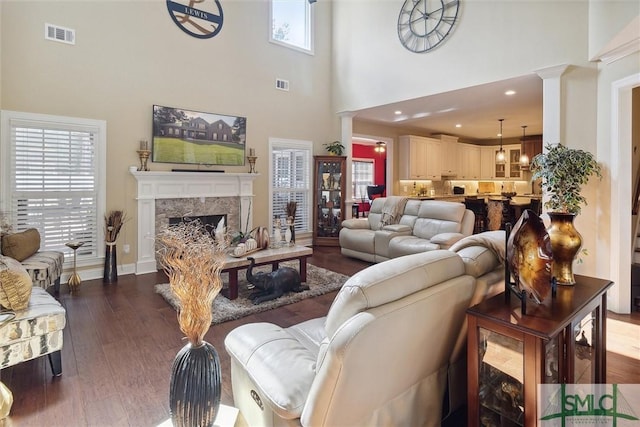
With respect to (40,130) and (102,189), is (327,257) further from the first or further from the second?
(40,130)

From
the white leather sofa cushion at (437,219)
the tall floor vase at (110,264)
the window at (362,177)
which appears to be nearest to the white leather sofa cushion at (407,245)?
the white leather sofa cushion at (437,219)

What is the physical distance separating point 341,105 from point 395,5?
78.4 inches

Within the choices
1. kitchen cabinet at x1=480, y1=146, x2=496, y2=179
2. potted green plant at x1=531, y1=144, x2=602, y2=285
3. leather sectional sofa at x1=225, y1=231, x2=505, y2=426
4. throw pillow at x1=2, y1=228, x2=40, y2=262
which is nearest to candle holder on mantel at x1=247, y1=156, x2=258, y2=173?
throw pillow at x1=2, y1=228, x2=40, y2=262

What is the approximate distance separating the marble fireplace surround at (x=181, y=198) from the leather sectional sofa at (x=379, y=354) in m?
3.93

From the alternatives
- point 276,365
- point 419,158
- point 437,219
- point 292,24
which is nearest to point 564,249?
point 276,365

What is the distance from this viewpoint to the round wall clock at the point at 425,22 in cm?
511

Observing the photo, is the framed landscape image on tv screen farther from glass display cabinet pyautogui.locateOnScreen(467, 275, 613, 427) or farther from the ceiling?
glass display cabinet pyautogui.locateOnScreen(467, 275, 613, 427)

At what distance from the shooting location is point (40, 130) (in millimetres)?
4172

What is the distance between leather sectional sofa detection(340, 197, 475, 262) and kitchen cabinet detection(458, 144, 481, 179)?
481 cm

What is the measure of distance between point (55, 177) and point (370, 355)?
4847 mm

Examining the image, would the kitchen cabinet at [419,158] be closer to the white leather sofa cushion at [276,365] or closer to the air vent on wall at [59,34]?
the air vent on wall at [59,34]

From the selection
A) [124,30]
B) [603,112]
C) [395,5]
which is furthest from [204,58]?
[603,112]

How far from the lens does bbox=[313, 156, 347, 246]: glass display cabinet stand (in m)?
6.95

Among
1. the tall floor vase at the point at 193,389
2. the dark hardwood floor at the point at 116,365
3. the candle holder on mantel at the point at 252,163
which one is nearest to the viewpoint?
the tall floor vase at the point at 193,389
